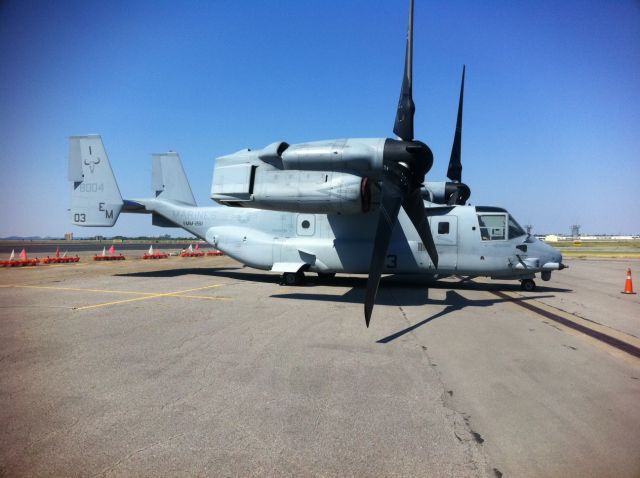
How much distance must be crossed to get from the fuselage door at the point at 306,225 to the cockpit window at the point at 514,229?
23.5 feet

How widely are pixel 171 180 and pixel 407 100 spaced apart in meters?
12.8

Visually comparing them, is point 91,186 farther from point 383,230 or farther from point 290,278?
point 383,230

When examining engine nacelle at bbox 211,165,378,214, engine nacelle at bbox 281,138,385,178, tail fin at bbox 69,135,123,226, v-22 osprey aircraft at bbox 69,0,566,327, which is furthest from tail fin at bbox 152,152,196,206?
engine nacelle at bbox 281,138,385,178

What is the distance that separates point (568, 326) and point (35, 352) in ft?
33.5

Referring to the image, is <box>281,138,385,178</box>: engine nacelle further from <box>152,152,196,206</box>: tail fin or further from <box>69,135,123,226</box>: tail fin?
<box>69,135,123,226</box>: tail fin

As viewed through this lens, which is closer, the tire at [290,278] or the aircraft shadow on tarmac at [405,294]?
the aircraft shadow on tarmac at [405,294]

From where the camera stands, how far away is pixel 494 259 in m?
12.1

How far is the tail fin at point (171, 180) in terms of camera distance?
56.8ft

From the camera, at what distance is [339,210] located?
1009cm

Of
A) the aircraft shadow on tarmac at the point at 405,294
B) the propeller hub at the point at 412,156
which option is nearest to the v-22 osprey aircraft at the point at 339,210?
the propeller hub at the point at 412,156

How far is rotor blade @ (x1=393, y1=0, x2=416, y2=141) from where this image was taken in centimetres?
912

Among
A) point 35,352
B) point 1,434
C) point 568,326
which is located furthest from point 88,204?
point 568,326

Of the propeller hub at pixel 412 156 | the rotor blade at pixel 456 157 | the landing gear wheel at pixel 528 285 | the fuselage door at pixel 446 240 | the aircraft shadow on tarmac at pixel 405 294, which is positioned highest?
the rotor blade at pixel 456 157

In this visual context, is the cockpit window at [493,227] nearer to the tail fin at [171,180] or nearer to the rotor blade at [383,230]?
the rotor blade at [383,230]
